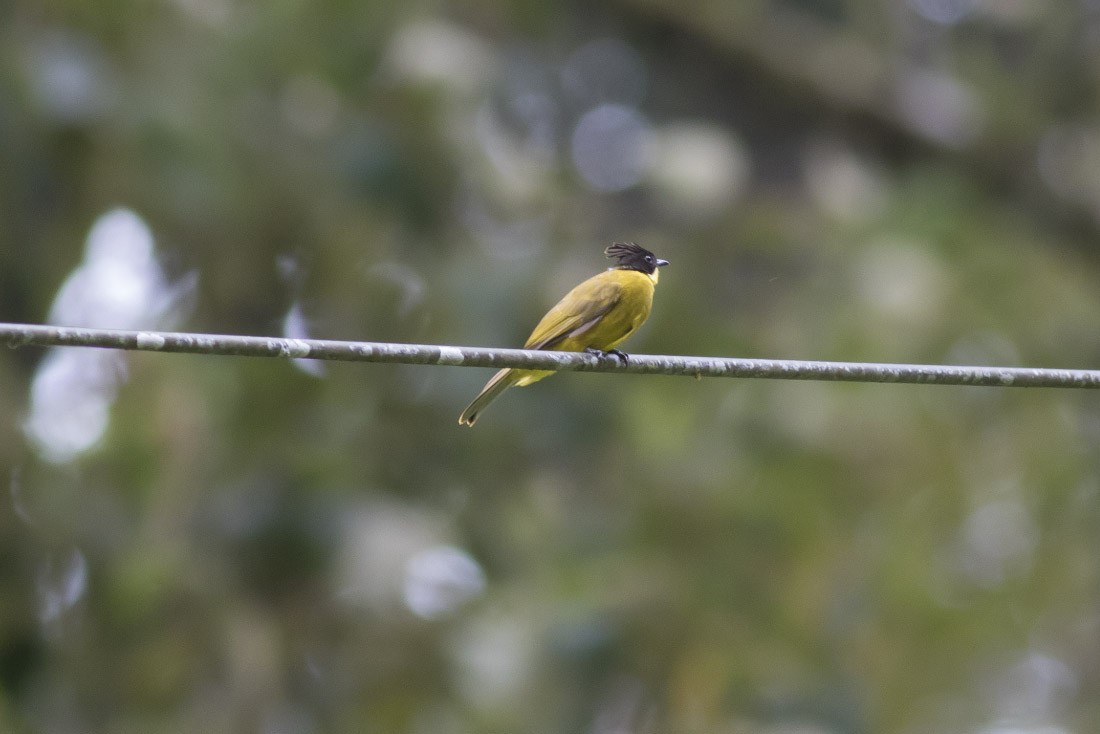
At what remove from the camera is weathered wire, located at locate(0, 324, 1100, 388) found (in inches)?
117

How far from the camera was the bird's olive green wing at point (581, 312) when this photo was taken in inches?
224

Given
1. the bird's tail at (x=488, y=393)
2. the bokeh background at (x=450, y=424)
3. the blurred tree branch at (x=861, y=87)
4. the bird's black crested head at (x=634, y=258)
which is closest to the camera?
the bird's tail at (x=488, y=393)

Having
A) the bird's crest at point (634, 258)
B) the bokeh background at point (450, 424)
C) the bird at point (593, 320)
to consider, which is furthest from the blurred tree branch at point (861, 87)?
the bird at point (593, 320)

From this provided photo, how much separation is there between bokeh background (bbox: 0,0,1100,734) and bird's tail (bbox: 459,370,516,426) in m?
2.35

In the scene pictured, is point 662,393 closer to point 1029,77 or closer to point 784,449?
point 784,449

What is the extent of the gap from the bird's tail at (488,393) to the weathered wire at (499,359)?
1.64 meters

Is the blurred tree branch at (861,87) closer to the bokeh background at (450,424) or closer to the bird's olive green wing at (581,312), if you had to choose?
the bokeh background at (450,424)

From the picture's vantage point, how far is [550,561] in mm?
9453

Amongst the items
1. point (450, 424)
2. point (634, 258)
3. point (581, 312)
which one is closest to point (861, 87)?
point (450, 424)

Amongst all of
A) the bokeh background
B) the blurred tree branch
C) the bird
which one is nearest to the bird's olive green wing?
the bird

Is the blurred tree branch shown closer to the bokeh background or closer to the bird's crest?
the bokeh background

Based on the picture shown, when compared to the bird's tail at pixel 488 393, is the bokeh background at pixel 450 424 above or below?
above

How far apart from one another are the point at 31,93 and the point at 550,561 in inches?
162

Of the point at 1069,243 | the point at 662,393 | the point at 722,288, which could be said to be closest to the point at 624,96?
the point at 722,288
